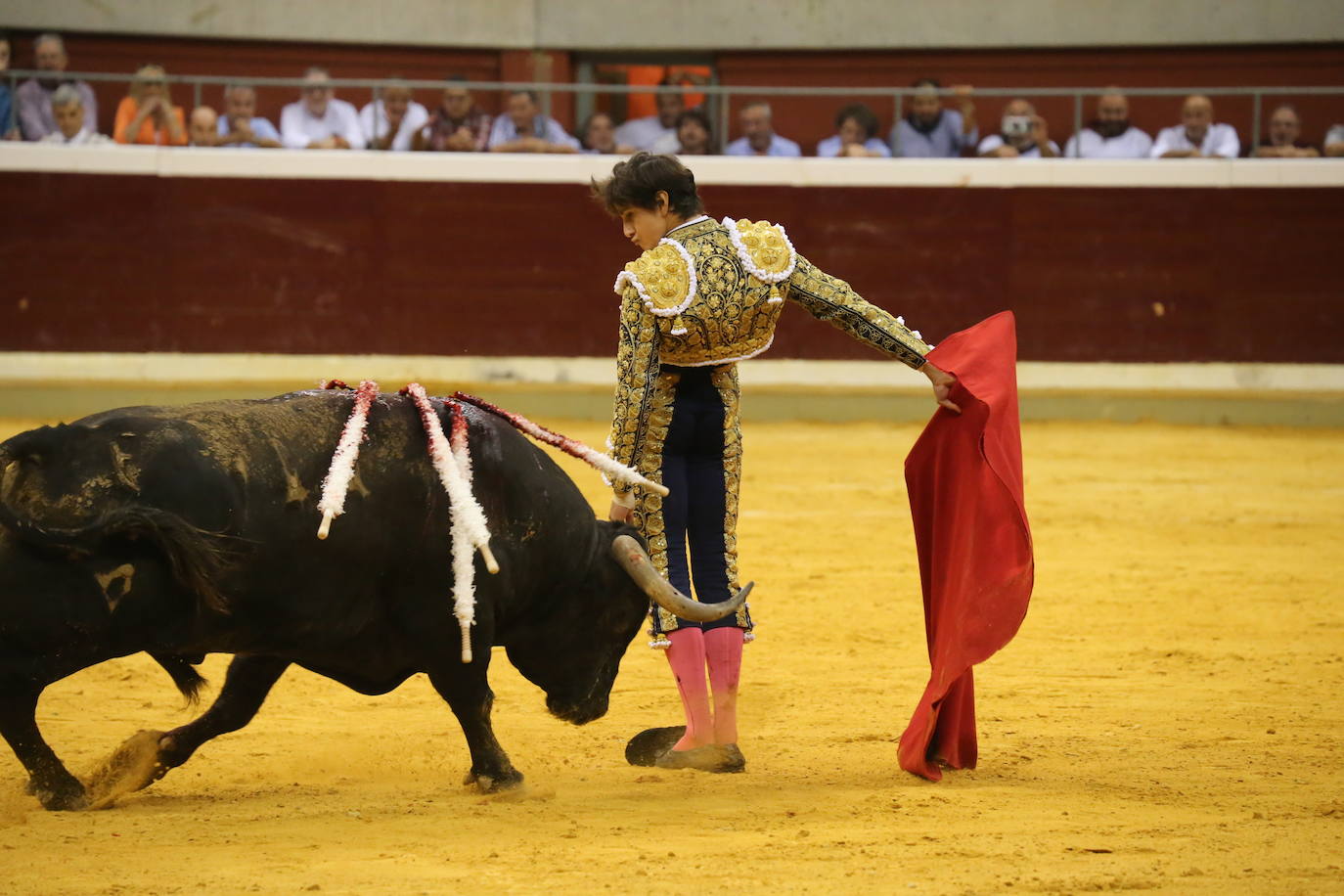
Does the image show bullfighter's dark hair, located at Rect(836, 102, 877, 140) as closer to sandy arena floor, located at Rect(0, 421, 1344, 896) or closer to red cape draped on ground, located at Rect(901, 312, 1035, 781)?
sandy arena floor, located at Rect(0, 421, 1344, 896)

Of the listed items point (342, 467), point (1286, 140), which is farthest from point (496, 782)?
point (1286, 140)

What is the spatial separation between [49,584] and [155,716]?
48.2 inches

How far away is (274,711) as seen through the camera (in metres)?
4.01

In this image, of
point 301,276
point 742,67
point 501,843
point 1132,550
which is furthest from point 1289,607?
point 742,67

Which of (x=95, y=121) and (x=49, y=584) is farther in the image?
(x=95, y=121)

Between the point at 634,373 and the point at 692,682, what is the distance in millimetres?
676

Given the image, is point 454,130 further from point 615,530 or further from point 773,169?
point 615,530

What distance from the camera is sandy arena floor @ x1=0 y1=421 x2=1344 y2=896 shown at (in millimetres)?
2652

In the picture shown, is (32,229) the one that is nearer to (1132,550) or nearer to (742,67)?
(742,67)

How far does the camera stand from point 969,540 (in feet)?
11.0

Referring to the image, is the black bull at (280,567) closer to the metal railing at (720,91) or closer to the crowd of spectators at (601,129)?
the metal railing at (720,91)

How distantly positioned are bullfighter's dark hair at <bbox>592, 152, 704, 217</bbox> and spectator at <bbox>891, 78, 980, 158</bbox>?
7167 mm

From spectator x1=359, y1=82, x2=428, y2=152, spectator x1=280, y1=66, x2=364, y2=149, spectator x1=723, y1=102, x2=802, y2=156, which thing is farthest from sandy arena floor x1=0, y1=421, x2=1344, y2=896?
spectator x1=280, y1=66, x2=364, y2=149

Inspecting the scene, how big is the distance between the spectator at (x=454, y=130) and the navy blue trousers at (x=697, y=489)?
7196 mm
